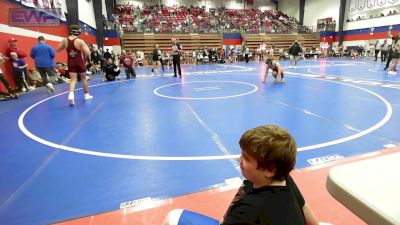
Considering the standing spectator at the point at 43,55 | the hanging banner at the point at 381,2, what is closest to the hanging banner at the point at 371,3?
the hanging banner at the point at 381,2

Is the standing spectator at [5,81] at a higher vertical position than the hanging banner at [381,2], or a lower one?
lower

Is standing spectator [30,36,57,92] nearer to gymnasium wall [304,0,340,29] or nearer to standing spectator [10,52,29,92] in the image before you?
standing spectator [10,52,29,92]

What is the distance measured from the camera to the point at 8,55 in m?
8.89

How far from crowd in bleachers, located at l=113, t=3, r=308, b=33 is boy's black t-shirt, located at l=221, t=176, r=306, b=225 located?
86.0 feet

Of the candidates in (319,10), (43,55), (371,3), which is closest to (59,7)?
(43,55)

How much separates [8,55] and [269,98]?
8588 millimetres

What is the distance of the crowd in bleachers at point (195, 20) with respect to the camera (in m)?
26.7

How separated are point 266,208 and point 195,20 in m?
30.6

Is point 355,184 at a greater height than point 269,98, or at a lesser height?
A: greater

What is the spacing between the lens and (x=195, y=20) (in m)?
29.7

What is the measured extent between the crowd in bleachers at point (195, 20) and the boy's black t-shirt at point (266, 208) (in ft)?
86.0

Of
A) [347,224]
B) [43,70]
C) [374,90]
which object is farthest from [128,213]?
[43,70]

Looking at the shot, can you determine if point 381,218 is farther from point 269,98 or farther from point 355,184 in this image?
point 269,98

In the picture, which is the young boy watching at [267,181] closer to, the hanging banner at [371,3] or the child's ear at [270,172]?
the child's ear at [270,172]
